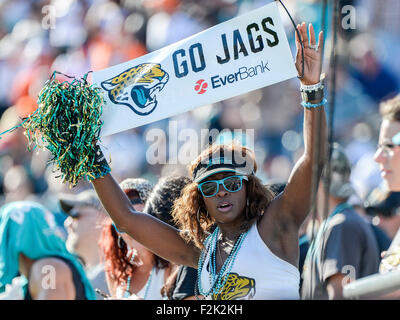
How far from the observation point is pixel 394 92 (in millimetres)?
4930

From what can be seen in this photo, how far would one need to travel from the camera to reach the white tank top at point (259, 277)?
7.46ft

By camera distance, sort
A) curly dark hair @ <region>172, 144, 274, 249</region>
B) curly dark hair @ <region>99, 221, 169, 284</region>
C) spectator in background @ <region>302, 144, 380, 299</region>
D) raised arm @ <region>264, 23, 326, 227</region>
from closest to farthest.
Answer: raised arm @ <region>264, 23, 326, 227</region>
curly dark hair @ <region>172, 144, 274, 249</region>
spectator in background @ <region>302, 144, 380, 299</region>
curly dark hair @ <region>99, 221, 169, 284</region>

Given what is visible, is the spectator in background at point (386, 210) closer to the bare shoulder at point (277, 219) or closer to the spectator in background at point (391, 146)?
the spectator in background at point (391, 146)

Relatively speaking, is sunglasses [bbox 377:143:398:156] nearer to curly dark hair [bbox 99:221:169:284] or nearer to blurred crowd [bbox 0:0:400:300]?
blurred crowd [bbox 0:0:400:300]

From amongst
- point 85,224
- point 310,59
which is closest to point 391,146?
point 310,59

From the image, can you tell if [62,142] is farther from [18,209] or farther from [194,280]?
[18,209]

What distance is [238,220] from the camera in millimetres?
2439

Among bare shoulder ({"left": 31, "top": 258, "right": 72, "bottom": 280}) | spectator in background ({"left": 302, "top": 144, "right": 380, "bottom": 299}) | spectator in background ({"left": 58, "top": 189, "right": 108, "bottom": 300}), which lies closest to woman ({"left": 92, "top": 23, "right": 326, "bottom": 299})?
spectator in background ({"left": 302, "top": 144, "right": 380, "bottom": 299})

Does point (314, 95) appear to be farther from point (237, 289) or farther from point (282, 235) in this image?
point (237, 289)

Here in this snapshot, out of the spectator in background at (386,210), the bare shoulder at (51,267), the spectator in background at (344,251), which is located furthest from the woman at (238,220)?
the spectator in background at (386,210)

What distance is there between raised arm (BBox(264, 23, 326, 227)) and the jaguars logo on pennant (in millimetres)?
561

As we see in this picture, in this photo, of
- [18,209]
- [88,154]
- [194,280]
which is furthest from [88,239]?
[88,154]

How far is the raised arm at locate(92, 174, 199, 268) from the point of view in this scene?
253cm

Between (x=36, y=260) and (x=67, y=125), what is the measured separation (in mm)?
1061
